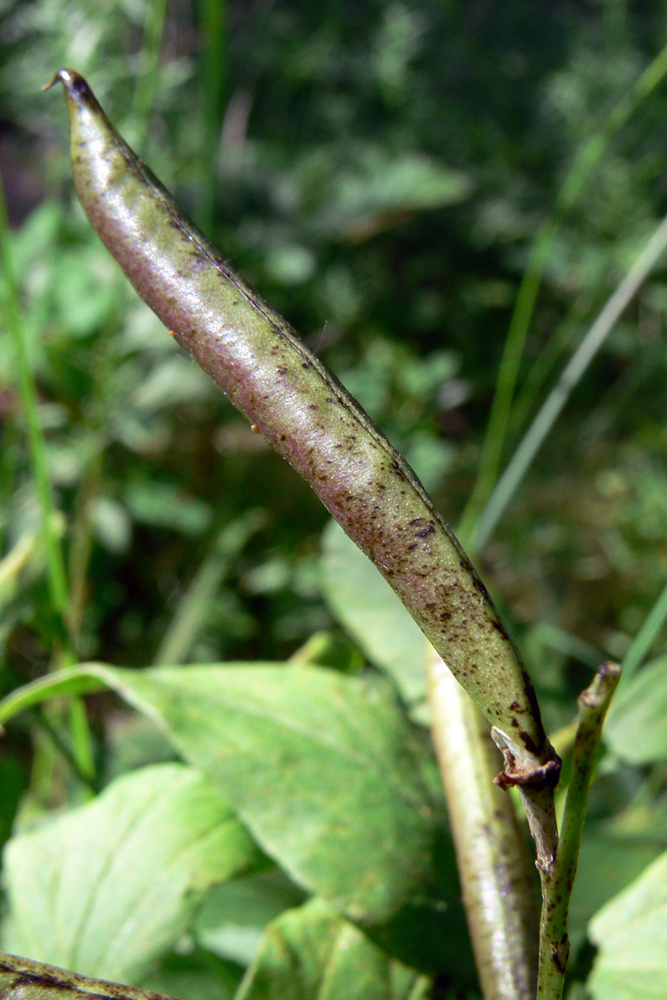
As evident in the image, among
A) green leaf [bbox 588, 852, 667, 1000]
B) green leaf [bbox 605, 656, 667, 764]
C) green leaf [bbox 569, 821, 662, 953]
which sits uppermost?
green leaf [bbox 588, 852, 667, 1000]

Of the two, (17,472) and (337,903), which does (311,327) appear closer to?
(17,472)

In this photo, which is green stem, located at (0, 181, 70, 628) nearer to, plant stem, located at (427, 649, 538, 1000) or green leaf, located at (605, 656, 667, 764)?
plant stem, located at (427, 649, 538, 1000)

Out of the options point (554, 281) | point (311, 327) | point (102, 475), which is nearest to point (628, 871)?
point (102, 475)

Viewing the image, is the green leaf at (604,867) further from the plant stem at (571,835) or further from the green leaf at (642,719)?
the plant stem at (571,835)

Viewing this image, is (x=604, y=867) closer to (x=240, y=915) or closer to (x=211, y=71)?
(x=240, y=915)

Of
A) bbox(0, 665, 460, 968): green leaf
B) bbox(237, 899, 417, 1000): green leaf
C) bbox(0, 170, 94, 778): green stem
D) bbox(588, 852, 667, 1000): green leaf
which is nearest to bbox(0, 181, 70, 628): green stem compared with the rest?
bbox(0, 170, 94, 778): green stem

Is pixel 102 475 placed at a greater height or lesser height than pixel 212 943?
greater
